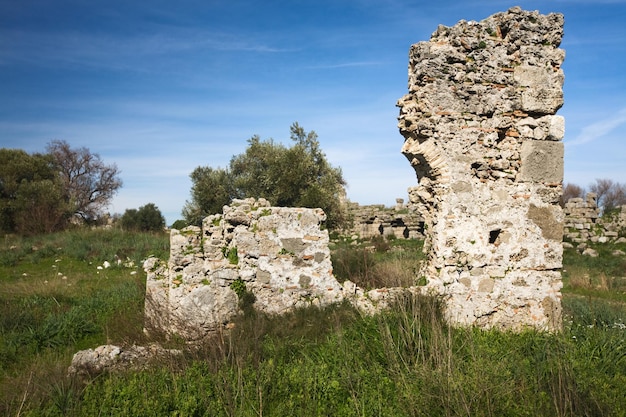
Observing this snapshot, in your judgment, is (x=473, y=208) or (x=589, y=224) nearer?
(x=473, y=208)

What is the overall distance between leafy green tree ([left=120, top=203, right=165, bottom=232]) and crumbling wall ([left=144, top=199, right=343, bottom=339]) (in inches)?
898

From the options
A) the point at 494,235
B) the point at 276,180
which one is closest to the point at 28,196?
the point at 276,180

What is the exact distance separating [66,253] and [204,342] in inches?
472

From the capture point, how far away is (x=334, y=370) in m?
4.27

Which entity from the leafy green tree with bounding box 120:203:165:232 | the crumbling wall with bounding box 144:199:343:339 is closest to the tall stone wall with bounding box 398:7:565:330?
the crumbling wall with bounding box 144:199:343:339

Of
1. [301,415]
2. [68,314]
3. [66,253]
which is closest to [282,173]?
[66,253]

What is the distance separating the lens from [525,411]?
11.2 ft

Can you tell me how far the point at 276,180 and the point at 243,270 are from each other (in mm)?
15543

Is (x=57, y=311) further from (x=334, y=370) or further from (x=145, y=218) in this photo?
(x=145, y=218)

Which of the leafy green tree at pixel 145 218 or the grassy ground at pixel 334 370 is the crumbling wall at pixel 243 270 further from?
the leafy green tree at pixel 145 218

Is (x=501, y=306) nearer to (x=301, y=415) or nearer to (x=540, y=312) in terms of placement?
(x=540, y=312)

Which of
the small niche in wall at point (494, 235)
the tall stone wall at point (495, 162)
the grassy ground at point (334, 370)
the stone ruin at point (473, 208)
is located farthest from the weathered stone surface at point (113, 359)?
the small niche in wall at point (494, 235)

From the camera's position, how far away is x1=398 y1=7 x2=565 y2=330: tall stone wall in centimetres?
572

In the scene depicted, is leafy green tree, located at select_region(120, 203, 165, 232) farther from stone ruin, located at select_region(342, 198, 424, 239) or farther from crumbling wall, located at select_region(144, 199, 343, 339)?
crumbling wall, located at select_region(144, 199, 343, 339)
